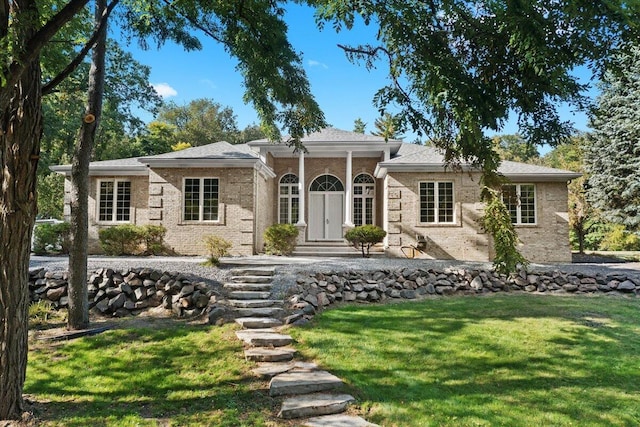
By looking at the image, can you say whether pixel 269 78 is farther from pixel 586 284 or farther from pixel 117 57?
pixel 117 57

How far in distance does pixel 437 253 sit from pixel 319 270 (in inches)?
251

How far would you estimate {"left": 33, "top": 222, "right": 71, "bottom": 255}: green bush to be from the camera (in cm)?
1484

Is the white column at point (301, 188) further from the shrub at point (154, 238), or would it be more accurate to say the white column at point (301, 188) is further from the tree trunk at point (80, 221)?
the tree trunk at point (80, 221)

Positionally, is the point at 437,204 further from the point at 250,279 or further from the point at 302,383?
the point at 302,383

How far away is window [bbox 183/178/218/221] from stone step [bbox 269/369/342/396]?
1060 cm

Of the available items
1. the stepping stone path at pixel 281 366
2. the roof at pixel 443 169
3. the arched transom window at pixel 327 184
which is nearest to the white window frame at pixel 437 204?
the roof at pixel 443 169

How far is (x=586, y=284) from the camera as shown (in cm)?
1155

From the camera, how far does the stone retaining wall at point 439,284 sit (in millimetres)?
9859

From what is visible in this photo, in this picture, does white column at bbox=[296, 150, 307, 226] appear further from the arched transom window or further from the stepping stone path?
the stepping stone path

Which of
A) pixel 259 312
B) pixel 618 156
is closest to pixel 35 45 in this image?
pixel 259 312

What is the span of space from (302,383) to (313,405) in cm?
50

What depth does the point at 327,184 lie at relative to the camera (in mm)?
18750

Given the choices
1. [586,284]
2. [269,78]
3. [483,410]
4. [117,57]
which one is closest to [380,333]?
[483,410]

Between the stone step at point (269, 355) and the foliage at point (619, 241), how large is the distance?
20.8 m
